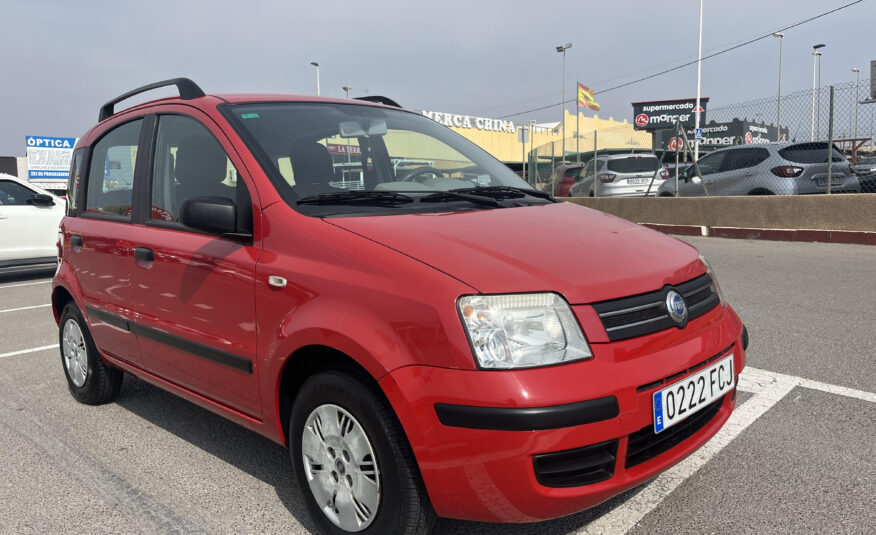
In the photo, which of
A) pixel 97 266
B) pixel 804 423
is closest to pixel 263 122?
pixel 97 266

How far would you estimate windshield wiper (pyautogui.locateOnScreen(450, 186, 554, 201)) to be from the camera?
10.1 ft

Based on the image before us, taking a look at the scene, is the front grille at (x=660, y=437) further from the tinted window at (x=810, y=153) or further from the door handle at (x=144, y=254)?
the tinted window at (x=810, y=153)

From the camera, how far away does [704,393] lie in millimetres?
2307

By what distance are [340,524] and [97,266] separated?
2184 millimetres

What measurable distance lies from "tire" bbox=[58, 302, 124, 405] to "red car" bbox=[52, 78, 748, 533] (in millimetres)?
656

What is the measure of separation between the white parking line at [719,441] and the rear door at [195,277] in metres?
1.43

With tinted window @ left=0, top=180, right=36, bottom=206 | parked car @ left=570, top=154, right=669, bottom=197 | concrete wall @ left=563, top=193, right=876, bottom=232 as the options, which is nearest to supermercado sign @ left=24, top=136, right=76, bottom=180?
tinted window @ left=0, top=180, right=36, bottom=206

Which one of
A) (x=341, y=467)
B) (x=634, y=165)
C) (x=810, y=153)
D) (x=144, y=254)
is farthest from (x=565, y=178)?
(x=341, y=467)

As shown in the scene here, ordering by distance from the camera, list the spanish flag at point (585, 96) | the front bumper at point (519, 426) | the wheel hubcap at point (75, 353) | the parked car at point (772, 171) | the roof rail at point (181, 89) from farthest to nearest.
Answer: the spanish flag at point (585, 96) < the parked car at point (772, 171) < the wheel hubcap at point (75, 353) < the roof rail at point (181, 89) < the front bumper at point (519, 426)

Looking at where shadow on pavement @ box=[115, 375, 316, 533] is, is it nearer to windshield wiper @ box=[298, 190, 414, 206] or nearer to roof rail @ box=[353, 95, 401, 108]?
windshield wiper @ box=[298, 190, 414, 206]

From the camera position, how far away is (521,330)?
6.58 feet

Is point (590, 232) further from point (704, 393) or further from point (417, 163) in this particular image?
point (417, 163)

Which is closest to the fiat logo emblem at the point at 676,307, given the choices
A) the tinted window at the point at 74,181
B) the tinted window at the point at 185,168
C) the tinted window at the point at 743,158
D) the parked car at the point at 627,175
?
the tinted window at the point at 185,168

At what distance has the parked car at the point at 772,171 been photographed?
1109cm
